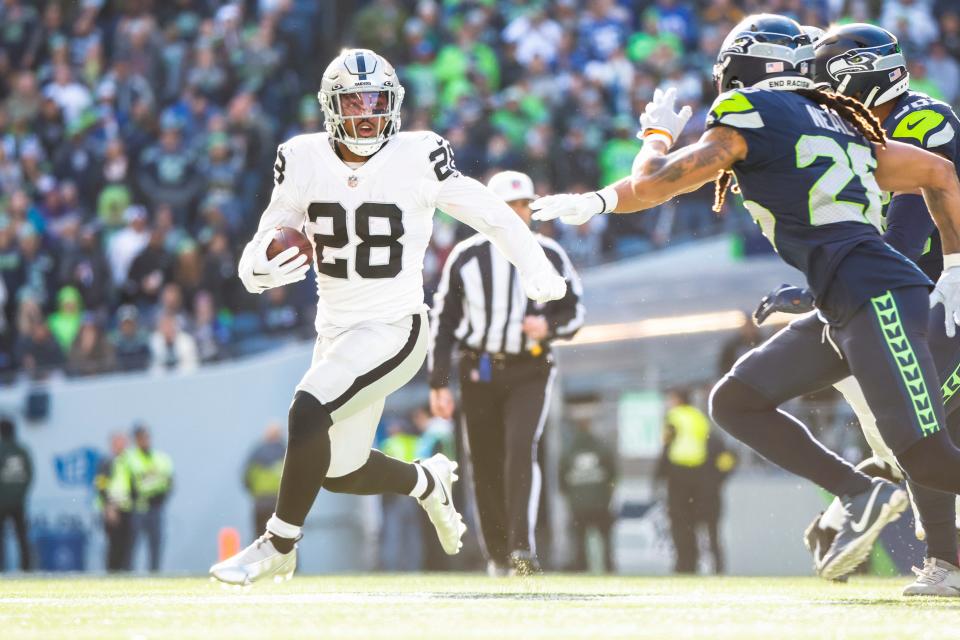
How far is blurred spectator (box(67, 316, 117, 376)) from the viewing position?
44.2 feet

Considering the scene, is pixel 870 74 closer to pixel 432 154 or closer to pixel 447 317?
pixel 432 154

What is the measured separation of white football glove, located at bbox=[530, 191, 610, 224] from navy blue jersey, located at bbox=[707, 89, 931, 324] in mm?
412

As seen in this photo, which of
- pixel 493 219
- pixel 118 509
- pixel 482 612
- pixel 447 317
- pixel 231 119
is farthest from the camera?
pixel 231 119

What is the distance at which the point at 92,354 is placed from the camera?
534 inches

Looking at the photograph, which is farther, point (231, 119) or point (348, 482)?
point (231, 119)

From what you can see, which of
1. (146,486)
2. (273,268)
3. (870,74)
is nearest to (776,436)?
(870,74)

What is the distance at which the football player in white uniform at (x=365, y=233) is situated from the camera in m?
5.70

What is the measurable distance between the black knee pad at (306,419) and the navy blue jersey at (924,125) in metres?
2.18

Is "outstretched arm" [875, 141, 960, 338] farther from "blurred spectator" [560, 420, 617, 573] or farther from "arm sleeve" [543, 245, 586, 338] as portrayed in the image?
"blurred spectator" [560, 420, 617, 573]

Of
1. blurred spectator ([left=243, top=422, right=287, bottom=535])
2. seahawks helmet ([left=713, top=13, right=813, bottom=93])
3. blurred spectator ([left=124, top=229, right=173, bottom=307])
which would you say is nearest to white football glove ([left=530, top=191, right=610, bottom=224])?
seahawks helmet ([left=713, top=13, right=813, bottom=93])

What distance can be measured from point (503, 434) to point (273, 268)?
2402mm

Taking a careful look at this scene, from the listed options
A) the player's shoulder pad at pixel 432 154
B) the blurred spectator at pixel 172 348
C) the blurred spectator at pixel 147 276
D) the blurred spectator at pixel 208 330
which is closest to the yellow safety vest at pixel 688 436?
the blurred spectator at pixel 208 330

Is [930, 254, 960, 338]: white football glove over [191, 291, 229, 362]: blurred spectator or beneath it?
beneath

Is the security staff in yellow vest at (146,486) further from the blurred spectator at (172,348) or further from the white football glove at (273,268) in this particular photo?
the white football glove at (273,268)
